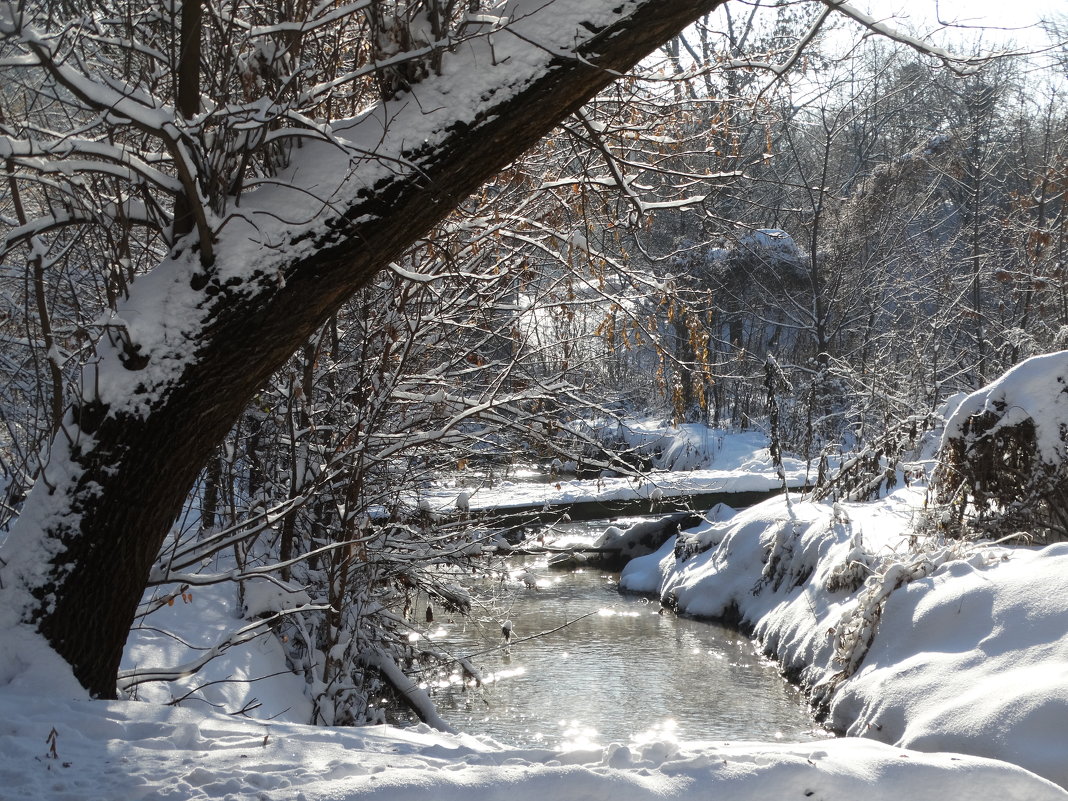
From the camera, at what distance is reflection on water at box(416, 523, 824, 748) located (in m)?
7.44

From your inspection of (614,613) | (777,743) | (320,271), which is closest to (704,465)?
(614,613)

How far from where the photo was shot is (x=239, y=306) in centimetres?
295

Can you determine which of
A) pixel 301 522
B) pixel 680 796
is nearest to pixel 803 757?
pixel 680 796

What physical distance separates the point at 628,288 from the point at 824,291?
12.7m

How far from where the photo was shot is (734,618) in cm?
1122

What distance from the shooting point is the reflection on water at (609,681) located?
293 inches

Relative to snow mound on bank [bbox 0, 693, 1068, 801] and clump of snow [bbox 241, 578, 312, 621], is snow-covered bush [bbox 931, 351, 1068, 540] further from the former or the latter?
clump of snow [bbox 241, 578, 312, 621]

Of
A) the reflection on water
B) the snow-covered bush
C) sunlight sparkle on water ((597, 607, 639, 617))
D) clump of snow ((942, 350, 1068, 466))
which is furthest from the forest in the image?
sunlight sparkle on water ((597, 607, 639, 617))

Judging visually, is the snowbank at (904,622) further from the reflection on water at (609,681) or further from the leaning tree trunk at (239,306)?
the leaning tree trunk at (239,306)

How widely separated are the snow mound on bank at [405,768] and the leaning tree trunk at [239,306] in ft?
1.50

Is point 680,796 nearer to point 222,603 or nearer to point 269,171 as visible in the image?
point 269,171

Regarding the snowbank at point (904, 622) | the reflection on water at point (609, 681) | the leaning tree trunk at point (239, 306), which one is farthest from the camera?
the reflection on water at point (609, 681)

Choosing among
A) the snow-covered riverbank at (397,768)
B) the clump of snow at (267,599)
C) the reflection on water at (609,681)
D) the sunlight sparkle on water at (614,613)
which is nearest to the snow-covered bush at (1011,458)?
the reflection on water at (609,681)

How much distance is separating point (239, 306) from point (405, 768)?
1.56 m
